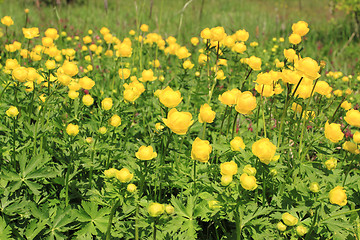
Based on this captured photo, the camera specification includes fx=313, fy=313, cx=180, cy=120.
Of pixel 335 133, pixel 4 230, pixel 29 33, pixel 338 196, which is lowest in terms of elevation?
pixel 4 230

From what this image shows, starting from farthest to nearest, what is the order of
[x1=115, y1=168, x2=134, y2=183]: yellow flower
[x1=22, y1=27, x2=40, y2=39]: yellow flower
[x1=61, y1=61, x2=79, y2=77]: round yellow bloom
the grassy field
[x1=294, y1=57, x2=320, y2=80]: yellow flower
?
the grassy field < [x1=22, y1=27, x2=40, y2=39]: yellow flower < [x1=61, y1=61, x2=79, y2=77]: round yellow bloom < [x1=294, y1=57, x2=320, y2=80]: yellow flower < [x1=115, y1=168, x2=134, y2=183]: yellow flower

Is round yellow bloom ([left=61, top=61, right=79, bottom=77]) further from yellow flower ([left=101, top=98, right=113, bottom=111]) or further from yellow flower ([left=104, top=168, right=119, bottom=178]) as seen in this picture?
yellow flower ([left=104, top=168, right=119, bottom=178])

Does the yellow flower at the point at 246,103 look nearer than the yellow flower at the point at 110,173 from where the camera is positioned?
No

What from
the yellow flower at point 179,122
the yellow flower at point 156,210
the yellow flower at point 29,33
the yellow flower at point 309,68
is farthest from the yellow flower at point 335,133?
the yellow flower at point 29,33

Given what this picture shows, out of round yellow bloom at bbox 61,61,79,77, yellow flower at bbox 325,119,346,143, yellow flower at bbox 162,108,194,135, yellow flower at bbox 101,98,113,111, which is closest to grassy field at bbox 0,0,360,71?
round yellow bloom at bbox 61,61,79,77

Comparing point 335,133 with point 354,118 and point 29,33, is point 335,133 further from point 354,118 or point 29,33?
point 29,33

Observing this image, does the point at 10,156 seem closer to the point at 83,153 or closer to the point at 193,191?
the point at 83,153

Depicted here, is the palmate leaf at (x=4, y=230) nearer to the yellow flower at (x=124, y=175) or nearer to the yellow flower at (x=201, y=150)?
the yellow flower at (x=124, y=175)

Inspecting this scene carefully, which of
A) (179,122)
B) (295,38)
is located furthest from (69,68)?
(295,38)

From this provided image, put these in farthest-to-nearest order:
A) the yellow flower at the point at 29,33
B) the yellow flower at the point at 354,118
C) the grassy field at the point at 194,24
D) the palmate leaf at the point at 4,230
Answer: the grassy field at the point at 194,24 < the yellow flower at the point at 29,33 < the yellow flower at the point at 354,118 < the palmate leaf at the point at 4,230

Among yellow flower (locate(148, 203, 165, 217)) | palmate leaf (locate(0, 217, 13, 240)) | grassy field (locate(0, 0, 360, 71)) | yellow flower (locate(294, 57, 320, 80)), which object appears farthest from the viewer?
grassy field (locate(0, 0, 360, 71))

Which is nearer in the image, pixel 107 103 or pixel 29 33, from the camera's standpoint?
pixel 107 103

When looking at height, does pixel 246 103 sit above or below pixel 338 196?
above

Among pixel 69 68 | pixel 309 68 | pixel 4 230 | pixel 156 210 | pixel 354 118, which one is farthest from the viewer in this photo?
pixel 69 68
